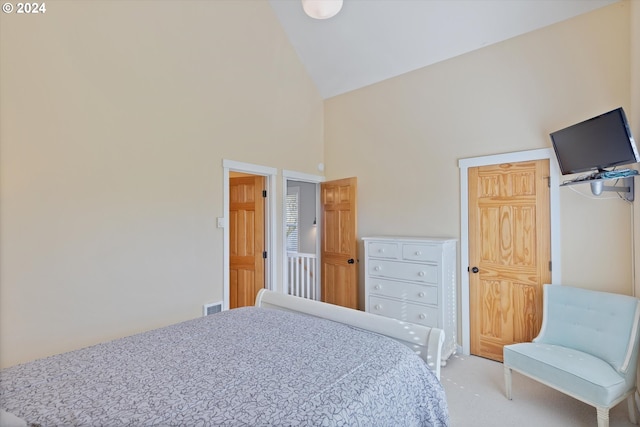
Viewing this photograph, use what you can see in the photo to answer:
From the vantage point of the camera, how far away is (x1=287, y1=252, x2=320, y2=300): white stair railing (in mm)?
4590

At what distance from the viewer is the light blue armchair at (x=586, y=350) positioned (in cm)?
199

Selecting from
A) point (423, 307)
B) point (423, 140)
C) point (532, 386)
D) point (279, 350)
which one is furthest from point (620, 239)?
point (279, 350)

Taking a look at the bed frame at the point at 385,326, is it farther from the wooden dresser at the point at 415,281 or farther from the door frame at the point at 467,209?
the door frame at the point at 467,209

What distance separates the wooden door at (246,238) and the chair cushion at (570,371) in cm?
279

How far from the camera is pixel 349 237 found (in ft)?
13.2

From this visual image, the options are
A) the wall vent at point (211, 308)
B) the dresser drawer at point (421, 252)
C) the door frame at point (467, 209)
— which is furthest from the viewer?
the wall vent at point (211, 308)

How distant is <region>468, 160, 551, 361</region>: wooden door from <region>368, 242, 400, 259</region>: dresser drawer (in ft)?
2.60

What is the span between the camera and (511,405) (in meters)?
2.40

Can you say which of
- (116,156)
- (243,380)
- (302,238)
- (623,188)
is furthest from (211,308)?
(623,188)

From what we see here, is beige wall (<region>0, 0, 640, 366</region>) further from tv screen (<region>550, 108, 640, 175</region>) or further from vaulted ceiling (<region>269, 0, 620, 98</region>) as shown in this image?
tv screen (<region>550, 108, 640, 175</region>)

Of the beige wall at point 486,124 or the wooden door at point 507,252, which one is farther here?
the wooden door at point 507,252

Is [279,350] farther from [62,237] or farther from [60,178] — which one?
[60,178]

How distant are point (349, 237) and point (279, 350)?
2.57 meters

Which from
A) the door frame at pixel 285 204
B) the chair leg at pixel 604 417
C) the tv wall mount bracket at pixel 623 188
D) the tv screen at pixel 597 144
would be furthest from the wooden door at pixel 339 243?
the chair leg at pixel 604 417
